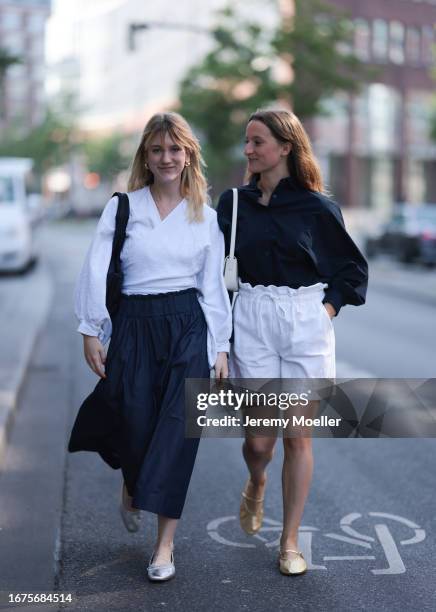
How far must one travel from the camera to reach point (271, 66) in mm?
36781

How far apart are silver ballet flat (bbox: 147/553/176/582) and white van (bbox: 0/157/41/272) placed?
17939 mm

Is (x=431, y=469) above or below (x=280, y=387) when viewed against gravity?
below

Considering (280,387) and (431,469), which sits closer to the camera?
(280,387)

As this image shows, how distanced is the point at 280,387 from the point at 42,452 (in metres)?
2.74

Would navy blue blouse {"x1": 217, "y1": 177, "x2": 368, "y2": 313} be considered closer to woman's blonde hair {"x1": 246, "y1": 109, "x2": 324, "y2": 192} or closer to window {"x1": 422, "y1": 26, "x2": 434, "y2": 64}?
woman's blonde hair {"x1": 246, "y1": 109, "x2": 324, "y2": 192}

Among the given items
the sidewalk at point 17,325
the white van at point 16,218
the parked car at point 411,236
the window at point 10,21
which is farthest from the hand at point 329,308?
the window at point 10,21

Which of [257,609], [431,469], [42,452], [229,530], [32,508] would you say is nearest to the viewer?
[257,609]

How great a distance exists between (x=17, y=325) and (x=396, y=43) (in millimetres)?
51359

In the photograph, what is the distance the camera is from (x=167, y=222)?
13.8 ft

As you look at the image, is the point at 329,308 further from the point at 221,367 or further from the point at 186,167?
the point at 186,167

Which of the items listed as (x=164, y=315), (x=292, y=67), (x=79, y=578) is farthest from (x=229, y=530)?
(x=292, y=67)

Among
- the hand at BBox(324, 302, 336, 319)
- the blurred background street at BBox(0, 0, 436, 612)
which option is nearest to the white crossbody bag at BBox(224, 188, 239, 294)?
the hand at BBox(324, 302, 336, 319)

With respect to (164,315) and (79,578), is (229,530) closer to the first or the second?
(79,578)

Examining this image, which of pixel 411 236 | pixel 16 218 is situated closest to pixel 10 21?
pixel 411 236
